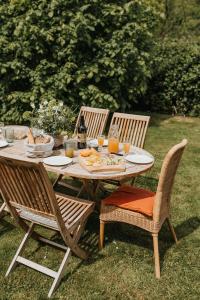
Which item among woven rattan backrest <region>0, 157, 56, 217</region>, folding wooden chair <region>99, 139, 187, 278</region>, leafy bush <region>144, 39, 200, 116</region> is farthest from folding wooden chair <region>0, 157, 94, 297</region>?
leafy bush <region>144, 39, 200, 116</region>

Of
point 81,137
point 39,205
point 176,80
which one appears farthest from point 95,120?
point 176,80

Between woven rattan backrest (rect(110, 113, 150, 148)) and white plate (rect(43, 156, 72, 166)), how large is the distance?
140 cm

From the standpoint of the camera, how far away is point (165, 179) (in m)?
2.90

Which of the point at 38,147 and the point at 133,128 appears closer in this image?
the point at 38,147

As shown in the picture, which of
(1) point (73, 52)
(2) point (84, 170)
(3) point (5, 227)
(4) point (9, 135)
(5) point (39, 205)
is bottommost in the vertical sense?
(3) point (5, 227)

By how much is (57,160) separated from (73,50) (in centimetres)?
491

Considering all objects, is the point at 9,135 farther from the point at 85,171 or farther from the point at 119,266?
the point at 119,266

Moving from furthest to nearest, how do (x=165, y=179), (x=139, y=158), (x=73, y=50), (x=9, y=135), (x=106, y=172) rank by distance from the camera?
1. (x=73, y=50)
2. (x=9, y=135)
3. (x=139, y=158)
4. (x=106, y=172)
5. (x=165, y=179)

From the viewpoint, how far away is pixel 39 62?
26.4 feet

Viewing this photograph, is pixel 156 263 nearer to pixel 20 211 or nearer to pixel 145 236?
pixel 145 236

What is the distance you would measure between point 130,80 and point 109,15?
5.17ft

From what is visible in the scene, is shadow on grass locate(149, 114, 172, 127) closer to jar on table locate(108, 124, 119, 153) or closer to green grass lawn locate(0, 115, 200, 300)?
green grass lawn locate(0, 115, 200, 300)

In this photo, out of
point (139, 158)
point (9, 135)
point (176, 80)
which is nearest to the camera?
point (139, 158)

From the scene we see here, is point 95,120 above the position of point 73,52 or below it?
below
